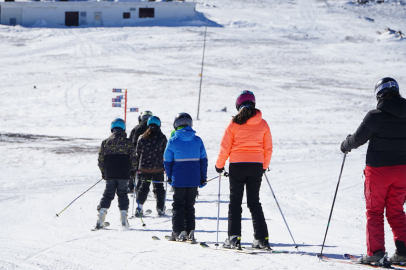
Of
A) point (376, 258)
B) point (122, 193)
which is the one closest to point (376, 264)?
point (376, 258)

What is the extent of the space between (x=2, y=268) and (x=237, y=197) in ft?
8.07

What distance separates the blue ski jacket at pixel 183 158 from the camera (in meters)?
5.30

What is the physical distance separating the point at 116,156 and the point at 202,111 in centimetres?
1567

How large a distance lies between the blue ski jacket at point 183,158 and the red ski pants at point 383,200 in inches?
81.9

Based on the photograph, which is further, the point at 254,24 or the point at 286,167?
the point at 254,24

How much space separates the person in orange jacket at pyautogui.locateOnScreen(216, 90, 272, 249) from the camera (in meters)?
4.70

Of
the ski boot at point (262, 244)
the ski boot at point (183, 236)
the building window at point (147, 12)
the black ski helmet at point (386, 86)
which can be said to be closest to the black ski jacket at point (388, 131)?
the black ski helmet at point (386, 86)

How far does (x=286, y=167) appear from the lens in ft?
40.4

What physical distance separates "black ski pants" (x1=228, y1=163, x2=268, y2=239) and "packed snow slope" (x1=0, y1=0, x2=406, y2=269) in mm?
465

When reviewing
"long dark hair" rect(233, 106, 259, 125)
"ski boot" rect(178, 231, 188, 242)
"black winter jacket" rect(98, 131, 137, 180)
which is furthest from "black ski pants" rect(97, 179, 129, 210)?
"long dark hair" rect(233, 106, 259, 125)

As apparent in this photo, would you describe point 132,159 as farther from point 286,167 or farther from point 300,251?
point 286,167

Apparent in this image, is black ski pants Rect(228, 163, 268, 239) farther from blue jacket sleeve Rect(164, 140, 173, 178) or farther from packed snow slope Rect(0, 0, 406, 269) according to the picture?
blue jacket sleeve Rect(164, 140, 173, 178)

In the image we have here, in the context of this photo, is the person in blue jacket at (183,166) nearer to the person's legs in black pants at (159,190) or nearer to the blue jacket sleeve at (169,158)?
the blue jacket sleeve at (169,158)

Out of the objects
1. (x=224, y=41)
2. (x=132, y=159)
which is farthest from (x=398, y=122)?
(x=224, y=41)
